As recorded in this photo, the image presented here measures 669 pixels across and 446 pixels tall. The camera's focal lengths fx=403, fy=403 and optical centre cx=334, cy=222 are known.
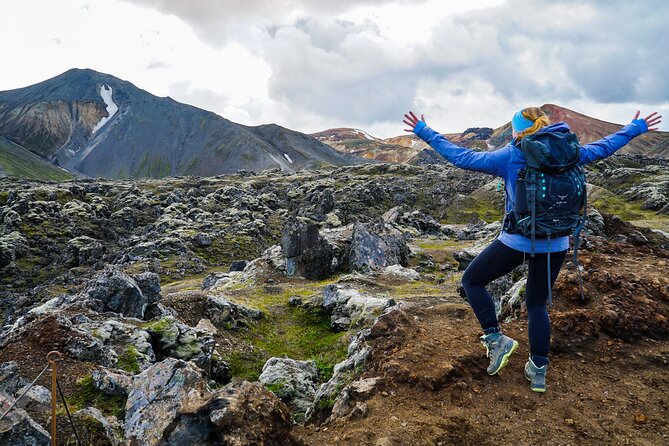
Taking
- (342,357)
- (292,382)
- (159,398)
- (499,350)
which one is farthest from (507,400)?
(342,357)

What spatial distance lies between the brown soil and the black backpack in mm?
2887

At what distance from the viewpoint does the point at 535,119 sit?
7098 millimetres

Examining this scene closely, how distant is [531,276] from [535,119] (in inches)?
109

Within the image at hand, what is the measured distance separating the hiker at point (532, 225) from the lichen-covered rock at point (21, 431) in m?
7.71

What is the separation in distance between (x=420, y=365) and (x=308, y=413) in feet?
9.88

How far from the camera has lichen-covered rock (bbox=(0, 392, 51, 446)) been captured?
→ 613 centimetres

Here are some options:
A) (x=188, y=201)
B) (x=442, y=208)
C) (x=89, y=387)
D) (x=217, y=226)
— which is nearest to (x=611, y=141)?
(x=89, y=387)

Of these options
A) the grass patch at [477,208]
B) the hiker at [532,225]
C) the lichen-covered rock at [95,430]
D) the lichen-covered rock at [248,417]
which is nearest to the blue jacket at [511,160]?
the hiker at [532,225]

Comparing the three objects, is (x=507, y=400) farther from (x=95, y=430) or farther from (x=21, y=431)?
(x=21, y=431)

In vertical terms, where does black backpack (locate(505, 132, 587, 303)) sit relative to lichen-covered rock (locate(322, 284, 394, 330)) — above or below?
above

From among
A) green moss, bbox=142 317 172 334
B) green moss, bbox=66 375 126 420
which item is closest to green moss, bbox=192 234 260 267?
green moss, bbox=142 317 172 334

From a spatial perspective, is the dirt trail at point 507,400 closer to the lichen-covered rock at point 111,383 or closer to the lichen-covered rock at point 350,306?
the lichen-covered rock at point 111,383

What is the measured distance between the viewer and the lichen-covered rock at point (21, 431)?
613cm

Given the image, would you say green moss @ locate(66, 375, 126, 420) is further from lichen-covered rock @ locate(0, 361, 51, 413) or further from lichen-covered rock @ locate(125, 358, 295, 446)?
lichen-covered rock @ locate(125, 358, 295, 446)
